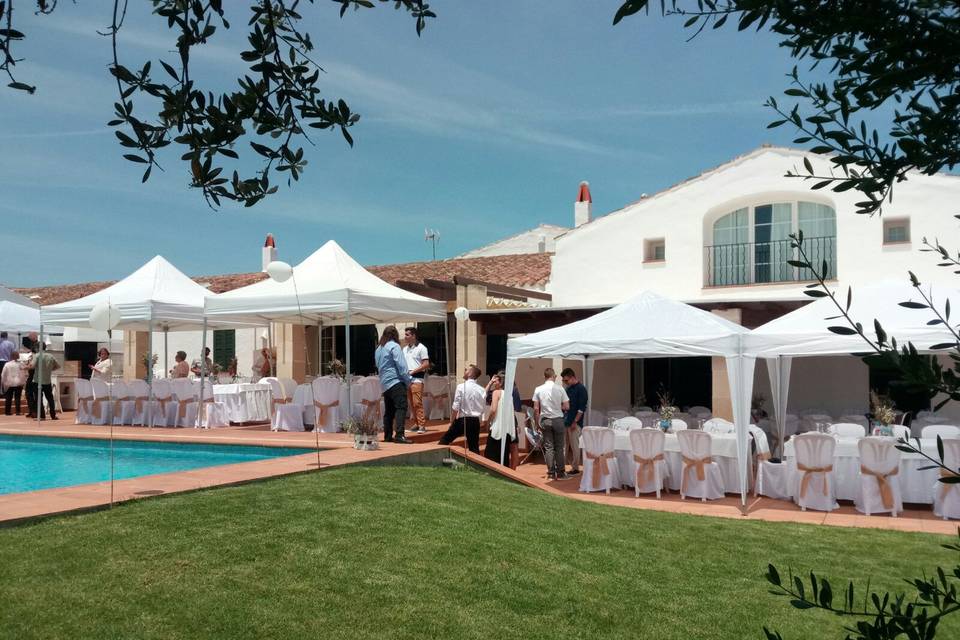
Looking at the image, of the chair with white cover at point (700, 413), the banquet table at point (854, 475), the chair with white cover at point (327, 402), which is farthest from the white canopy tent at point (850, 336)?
the chair with white cover at point (327, 402)

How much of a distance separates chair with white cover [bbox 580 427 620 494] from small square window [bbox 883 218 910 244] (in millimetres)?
8354

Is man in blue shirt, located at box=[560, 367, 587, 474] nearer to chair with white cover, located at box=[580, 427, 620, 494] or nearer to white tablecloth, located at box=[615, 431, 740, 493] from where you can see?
chair with white cover, located at box=[580, 427, 620, 494]

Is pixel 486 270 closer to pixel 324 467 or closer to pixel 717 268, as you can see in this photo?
pixel 717 268

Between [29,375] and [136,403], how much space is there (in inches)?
148

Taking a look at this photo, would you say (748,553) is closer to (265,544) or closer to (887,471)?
(887,471)

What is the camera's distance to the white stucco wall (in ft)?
51.5

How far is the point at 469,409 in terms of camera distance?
40.8 feet

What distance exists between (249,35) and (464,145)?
330 inches

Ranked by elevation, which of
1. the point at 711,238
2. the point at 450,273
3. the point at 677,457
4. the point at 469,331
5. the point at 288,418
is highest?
the point at 711,238

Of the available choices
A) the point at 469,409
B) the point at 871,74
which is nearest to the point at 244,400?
the point at 469,409

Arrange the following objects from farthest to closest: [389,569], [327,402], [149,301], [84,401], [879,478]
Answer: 1. [84,401]
2. [149,301]
3. [327,402]
4. [879,478]
5. [389,569]

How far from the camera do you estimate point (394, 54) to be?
3.71m

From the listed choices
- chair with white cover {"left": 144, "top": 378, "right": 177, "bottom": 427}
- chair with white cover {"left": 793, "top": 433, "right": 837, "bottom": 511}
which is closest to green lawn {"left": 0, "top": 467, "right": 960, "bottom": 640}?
chair with white cover {"left": 793, "top": 433, "right": 837, "bottom": 511}

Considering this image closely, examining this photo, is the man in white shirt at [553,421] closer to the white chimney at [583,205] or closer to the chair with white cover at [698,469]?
the chair with white cover at [698,469]
